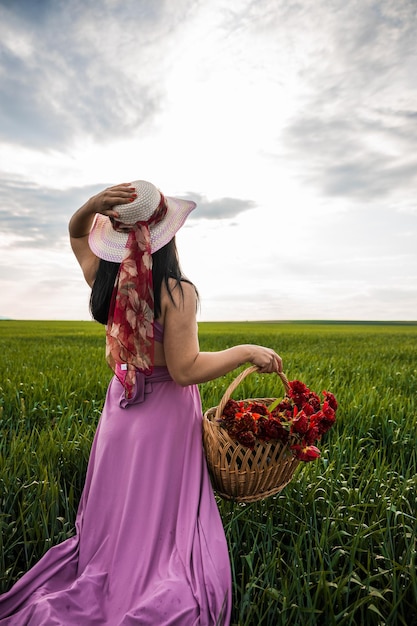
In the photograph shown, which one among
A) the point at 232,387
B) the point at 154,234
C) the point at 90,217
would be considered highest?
the point at 90,217

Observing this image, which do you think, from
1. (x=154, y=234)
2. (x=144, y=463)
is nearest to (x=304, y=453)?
(x=144, y=463)

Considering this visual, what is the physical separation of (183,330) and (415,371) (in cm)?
732

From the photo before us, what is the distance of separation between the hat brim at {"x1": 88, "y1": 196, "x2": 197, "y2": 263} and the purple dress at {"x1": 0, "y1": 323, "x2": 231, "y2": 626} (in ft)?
1.34

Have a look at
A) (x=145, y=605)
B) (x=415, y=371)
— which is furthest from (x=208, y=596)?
(x=415, y=371)

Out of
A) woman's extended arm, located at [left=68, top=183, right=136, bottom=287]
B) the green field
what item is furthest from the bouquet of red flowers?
woman's extended arm, located at [left=68, top=183, right=136, bottom=287]

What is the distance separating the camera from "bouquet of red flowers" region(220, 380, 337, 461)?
247 cm

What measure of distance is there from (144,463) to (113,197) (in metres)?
1.31

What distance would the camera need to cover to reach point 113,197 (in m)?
2.36

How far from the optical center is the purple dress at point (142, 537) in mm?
2260

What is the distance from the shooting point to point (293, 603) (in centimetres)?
235

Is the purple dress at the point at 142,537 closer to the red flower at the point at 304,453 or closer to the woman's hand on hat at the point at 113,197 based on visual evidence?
the red flower at the point at 304,453

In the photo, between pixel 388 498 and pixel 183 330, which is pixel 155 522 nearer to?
pixel 183 330

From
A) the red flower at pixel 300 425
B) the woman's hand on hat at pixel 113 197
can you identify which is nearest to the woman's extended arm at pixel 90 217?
the woman's hand on hat at pixel 113 197

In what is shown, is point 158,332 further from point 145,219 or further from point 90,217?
point 90,217
